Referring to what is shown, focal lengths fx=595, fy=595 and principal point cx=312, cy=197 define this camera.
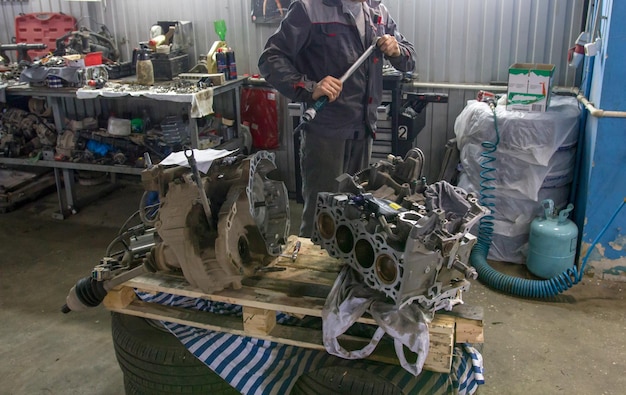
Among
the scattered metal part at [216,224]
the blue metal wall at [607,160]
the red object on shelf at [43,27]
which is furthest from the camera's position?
the red object on shelf at [43,27]

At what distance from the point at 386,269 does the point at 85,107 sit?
3722mm

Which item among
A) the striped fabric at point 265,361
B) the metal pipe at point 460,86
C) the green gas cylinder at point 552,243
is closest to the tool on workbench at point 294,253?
the striped fabric at point 265,361

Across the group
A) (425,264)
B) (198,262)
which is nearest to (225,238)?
(198,262)

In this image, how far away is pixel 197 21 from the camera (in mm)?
4203

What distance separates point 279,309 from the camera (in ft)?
5.55

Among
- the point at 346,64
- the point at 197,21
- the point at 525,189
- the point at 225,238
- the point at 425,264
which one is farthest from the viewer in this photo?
the point at 197,21

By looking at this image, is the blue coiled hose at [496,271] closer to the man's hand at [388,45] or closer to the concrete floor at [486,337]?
the concrete floor at [486,337]

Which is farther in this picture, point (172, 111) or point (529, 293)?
point (172, 111)

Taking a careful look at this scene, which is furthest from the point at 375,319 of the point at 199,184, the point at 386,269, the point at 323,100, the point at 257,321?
the point at 323,100

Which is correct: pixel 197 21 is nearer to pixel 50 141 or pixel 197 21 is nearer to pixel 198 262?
pixel 50 141

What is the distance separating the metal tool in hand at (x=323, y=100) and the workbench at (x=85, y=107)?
1.26 meters

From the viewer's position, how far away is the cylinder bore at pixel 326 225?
67.7 inches

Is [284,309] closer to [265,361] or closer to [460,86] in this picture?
[265,361]

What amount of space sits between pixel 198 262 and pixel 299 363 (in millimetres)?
417
